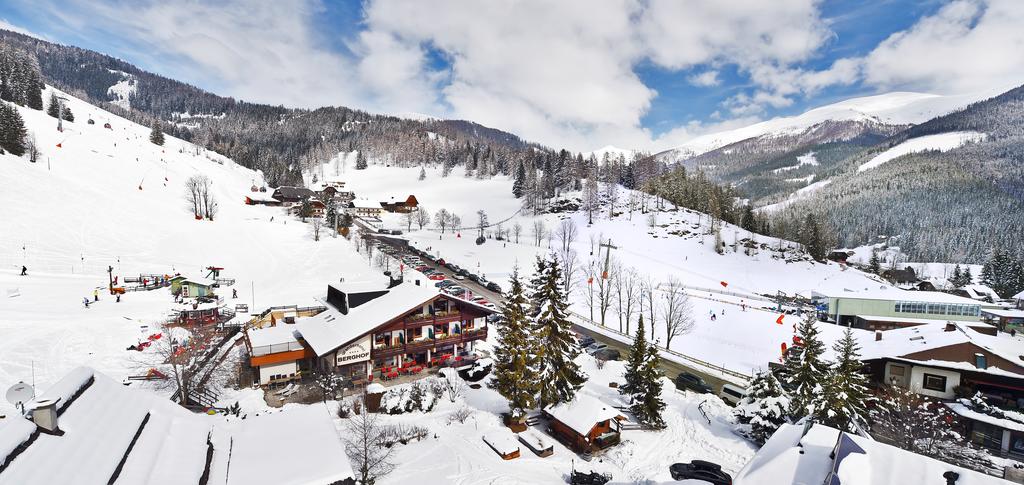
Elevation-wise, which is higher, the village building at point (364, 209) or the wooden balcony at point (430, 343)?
the village building at point (364, 209)

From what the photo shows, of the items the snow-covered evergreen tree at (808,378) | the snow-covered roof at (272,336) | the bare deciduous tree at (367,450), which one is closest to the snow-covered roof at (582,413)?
the bare deciduous tree at (367,450)

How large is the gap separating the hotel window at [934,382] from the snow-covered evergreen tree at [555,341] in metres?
25.4

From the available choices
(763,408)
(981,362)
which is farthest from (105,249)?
(981,362)

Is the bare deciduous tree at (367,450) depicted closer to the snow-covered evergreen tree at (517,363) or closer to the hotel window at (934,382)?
the snow-covered evergreen tree at (517,363)

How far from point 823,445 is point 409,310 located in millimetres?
25976

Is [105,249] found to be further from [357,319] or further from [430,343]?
[430,343]

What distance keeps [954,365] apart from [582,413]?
26.8 meters

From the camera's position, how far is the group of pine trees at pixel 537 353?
2562 centimetres

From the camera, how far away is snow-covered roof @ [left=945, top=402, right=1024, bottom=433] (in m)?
25.0

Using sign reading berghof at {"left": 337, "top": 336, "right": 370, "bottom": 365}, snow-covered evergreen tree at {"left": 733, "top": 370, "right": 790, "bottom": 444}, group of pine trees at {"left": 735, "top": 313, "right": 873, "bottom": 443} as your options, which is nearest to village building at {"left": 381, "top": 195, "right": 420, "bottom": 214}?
sign reading berghof at {"left": 337, "top": 336, "right": 370, "bottom": 365}

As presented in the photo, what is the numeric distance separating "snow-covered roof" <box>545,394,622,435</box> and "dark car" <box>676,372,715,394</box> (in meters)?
12.4

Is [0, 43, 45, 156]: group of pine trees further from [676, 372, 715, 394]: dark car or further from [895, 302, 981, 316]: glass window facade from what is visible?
[895, 302, 981, 316]: glass window facade

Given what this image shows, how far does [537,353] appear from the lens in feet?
86.0

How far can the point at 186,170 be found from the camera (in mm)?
106125
